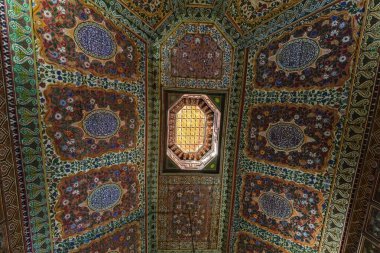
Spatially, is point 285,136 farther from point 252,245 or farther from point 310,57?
point 252,245

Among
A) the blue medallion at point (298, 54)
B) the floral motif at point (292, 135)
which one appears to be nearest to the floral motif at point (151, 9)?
the blue medallion at point (298, 54)

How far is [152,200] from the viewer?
13.2 ft

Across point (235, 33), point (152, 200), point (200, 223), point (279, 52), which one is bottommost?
point (200, 223)

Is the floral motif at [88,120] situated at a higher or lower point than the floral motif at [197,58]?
lower

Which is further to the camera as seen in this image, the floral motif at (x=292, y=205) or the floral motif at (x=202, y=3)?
the floral motif at (x=292, y=205)

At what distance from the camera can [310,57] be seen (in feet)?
9.75

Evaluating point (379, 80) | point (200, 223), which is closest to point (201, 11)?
point (379, 80)

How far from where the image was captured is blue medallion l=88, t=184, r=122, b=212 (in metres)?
3.37

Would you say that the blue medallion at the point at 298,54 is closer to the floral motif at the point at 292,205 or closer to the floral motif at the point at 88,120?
the floral motif at the point at 292,205

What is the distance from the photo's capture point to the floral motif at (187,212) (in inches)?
160

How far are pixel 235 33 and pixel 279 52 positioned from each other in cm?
73

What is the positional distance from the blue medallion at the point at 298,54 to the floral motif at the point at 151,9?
70.3 inches

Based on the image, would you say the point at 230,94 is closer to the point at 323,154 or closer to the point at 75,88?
the point at 323,154

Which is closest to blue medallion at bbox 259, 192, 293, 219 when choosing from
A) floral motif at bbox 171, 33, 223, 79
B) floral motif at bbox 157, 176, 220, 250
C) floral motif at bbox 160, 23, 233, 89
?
floral motif at bbox 157, 176, 220, 250
